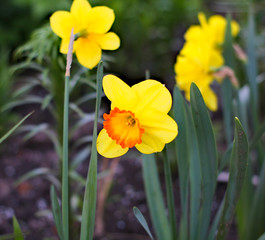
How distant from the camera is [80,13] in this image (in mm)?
843

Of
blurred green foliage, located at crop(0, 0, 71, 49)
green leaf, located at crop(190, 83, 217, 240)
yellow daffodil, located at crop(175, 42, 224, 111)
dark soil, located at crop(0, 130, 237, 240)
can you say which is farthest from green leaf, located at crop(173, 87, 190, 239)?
blurred green foliage, located at crop(0, 0, 71, 49)

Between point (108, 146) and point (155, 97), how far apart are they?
141mm

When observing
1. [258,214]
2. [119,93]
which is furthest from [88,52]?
[258,214]

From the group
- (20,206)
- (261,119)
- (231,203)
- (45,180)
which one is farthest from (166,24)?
(231,203)

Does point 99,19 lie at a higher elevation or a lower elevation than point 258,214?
higher

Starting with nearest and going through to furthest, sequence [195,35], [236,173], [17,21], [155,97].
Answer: [155,97] → [236,173] → [195,35] → [17,21]

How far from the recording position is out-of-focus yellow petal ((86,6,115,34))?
828 mm

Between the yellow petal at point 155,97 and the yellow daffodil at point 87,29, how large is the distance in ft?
0.58

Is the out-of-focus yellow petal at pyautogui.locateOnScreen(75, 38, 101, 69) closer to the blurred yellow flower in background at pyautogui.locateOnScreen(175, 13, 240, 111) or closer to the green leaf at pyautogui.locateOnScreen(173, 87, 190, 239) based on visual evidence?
the green leaf at pyautogui.locateOnScreen(173, 87, 190, 239)

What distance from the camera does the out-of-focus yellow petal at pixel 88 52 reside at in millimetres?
845

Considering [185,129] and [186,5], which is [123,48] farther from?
[185,129]

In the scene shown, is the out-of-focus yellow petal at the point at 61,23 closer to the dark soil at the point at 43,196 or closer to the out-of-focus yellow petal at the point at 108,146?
the out-of-focus yellow petal at the point at 108,146

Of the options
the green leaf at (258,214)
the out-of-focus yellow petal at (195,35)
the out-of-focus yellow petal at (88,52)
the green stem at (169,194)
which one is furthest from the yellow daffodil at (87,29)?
the green leaf at (258,214)

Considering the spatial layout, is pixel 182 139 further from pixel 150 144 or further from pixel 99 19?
pixel 99 19
